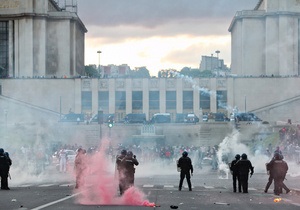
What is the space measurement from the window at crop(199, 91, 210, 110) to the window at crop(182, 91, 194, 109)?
1.29 meters

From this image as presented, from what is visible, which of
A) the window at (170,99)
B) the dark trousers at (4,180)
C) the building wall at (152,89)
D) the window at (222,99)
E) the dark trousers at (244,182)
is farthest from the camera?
the window at (170,99)

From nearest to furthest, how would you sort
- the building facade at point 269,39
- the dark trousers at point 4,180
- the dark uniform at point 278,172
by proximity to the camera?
the dark uniform at point 278,172 → the dark trousers at point 4,180 → the building facade at point 269,39

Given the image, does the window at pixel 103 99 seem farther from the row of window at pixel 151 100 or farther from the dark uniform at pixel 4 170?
the dark uniform at pixel 4 170

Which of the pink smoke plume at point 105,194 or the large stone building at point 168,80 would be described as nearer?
the pink smoke plume at point 105,194

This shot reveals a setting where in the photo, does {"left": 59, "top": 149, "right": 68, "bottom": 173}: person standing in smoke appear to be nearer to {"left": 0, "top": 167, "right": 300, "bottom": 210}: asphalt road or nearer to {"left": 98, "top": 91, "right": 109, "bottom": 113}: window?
{"left": 0, "top": 167, "right": 300, "bottom": 210}: asphalt road

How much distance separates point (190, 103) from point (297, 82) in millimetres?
15488

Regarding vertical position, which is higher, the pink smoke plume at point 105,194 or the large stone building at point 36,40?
the large stone building at point 36,40

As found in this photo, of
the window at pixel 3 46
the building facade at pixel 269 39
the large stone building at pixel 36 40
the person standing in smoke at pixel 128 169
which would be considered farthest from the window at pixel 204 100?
the person standing in smoke at pixel 128 169

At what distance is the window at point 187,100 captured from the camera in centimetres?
11724

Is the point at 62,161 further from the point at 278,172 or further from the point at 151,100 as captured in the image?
the point at 151,100

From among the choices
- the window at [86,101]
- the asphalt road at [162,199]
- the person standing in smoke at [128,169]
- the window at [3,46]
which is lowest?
the asphalt road at [162,199]

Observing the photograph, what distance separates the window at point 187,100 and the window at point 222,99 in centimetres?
390

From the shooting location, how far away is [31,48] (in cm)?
12838

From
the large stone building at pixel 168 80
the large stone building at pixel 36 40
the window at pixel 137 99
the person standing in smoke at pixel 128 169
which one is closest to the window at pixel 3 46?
the large stone building at pixel 36 40
